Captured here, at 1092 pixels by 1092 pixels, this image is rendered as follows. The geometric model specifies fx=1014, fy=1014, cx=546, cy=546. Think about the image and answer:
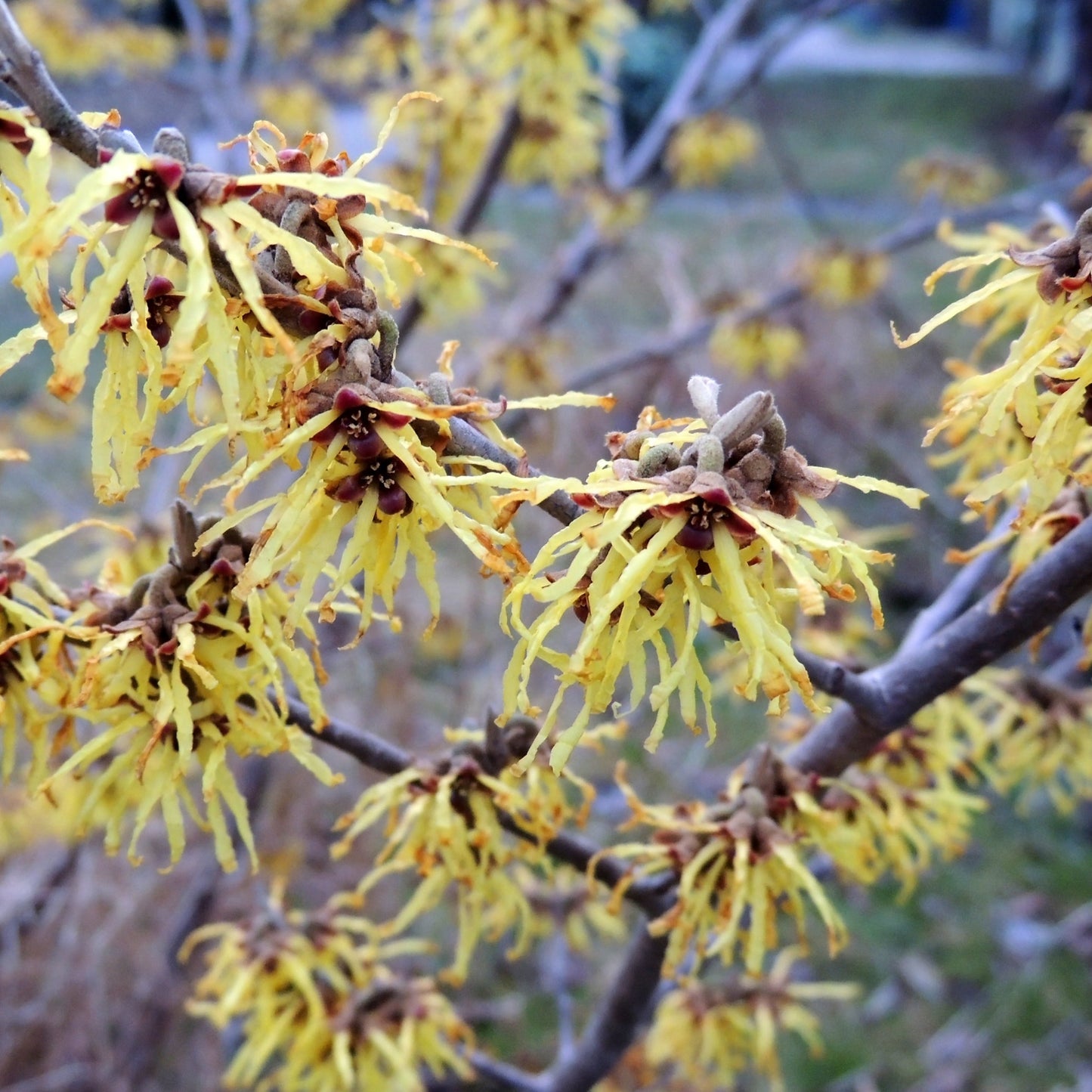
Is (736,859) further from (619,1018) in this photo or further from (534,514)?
(534,514)

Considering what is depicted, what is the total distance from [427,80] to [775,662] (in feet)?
8.12

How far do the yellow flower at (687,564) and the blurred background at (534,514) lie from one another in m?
0.49

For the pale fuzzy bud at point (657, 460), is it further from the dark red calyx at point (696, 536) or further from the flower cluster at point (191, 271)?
the flower cluster at point (191, 271)

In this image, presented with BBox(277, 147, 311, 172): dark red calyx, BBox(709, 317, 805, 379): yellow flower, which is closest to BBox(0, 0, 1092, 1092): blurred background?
BBox(709, 317, 805, 379): yellow flower

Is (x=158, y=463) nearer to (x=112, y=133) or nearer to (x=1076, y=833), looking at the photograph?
(x=112, y=133)

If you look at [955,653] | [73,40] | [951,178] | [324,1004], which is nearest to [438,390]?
[955,653]

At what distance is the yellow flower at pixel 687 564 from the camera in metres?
0.68

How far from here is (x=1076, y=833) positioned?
4426 mm

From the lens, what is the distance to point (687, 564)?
0.72 meters

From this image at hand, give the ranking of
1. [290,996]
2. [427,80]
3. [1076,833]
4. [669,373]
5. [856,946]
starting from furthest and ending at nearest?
[669,373], [1076,833], [856,946], [427,80], [290,996]

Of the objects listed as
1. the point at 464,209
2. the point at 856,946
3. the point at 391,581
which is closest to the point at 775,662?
→ the point at 391,581

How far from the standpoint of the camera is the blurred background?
2.73 metres

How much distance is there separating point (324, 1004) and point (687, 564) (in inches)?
40.3

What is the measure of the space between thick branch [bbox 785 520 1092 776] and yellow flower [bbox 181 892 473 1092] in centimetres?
68
